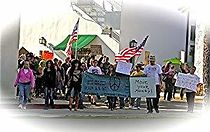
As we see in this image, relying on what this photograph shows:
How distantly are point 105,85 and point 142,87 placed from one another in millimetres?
1105

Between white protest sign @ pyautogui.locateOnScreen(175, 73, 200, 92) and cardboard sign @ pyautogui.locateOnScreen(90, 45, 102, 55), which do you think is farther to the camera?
cardboard sign @ pyautogui.locateOnScreen(90, 45, 102, 55)

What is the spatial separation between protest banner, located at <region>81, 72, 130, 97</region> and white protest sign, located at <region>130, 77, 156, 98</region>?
0.50 feet

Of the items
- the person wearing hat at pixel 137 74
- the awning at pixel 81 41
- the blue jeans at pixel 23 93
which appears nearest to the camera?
the blue jeans at pixel 23 93

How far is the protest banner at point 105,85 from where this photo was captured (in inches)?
559

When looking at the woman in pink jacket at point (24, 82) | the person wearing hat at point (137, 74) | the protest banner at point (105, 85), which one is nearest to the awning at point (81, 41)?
the person wearing hat at point (137, 74)

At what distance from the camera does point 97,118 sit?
11.6 m

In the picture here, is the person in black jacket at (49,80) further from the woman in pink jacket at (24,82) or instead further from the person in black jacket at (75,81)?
the woman in pink jacket at (24,82)

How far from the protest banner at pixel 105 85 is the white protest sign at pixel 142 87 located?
15 centimetres

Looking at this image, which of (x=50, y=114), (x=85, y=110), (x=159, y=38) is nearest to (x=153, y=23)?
(x=159, y=38)

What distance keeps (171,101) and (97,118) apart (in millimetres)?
7933

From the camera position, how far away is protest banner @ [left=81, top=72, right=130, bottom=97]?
14203 millimetres

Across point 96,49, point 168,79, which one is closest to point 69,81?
point 168,79

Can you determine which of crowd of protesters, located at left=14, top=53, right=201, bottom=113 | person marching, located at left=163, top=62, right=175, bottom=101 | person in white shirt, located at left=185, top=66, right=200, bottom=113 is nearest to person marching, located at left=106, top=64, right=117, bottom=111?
crowd of protesters, located at left=14, top=53, right=201, bottom=113

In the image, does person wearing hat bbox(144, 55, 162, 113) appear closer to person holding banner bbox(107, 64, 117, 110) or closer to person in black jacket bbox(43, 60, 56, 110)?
person holding banner bbox(107, 64, 117, 110)
